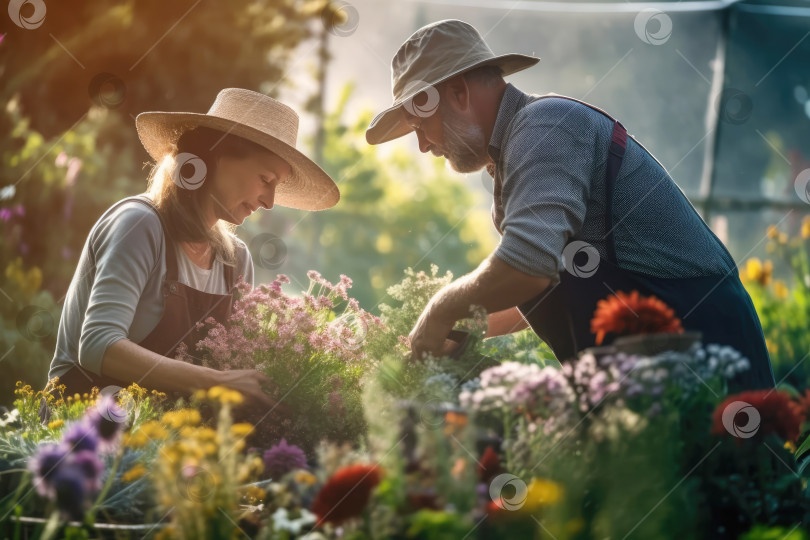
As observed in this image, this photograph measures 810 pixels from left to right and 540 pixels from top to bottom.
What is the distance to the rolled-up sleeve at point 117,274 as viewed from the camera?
6.36ft

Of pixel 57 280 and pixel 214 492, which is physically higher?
pixel 57 280

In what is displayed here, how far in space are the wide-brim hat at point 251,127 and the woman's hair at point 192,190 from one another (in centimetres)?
4

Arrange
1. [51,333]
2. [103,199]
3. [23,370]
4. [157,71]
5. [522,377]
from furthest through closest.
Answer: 1. [157,71]
2. [103,199]
3. [51,333]
4. [23,370]
5. [522,377]

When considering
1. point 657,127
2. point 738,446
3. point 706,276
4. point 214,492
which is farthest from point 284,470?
point 657,127

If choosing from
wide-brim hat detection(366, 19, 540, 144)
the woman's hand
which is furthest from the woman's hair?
the woman's hand

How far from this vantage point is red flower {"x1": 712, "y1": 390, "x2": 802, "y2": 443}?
1165 mm

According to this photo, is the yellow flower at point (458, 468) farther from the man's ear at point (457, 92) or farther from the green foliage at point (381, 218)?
the green foliage at point (381, 218)

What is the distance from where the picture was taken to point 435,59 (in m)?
1.98

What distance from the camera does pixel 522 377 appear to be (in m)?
1.25

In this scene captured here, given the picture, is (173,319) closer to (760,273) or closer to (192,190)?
(192,190)

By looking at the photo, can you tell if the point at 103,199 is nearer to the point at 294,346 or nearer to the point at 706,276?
the point at 294,346

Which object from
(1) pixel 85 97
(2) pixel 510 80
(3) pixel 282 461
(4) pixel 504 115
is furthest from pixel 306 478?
(1) pixel 85 97

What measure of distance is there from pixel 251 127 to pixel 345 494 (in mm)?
1459

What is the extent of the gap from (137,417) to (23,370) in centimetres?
277
